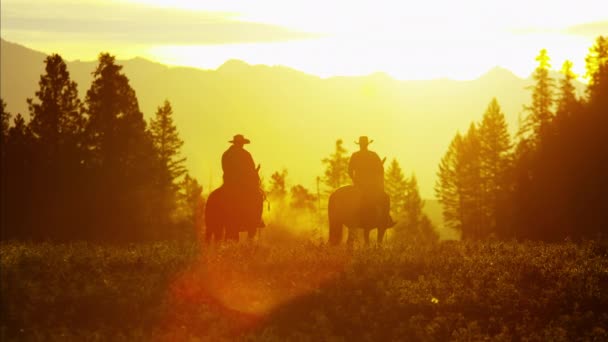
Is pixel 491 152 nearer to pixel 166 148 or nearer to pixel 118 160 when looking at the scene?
pixel 166 148

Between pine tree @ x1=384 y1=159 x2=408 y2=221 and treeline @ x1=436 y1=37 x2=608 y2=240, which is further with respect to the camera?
pine tree @ x1=384 y1=159 x2=408 y2=221

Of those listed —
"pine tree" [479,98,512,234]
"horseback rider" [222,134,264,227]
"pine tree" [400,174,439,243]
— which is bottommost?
"pine tree" [400,174,439,243]

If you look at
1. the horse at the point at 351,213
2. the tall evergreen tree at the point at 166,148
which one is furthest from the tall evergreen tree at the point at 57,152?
the horse at the point at 351,213

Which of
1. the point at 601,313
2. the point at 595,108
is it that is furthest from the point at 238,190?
the point at 595,108

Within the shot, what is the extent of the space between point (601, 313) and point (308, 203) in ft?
258

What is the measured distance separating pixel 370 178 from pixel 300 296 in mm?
8948

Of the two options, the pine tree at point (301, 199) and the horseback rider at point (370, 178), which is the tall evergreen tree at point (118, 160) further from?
the pine tree at point (301, 199)

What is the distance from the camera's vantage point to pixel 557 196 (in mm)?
50375

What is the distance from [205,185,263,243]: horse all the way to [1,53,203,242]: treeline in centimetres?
3069

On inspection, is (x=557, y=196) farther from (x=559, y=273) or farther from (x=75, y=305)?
(x=75, y=305)

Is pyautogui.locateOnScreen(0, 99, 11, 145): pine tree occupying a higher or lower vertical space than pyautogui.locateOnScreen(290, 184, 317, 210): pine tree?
higher

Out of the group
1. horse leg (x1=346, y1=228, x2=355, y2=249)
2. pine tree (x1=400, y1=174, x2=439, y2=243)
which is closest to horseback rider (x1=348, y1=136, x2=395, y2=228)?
horse leg (x1=346, y1=228, x2=355, y2=249)

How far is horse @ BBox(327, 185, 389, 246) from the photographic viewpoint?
25.3 meters

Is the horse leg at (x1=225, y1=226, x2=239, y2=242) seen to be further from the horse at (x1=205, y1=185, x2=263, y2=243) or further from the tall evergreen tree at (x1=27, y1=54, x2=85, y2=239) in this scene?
the tall evergreen tree at (x1=27, y1=54, x2=85, y2=239)
